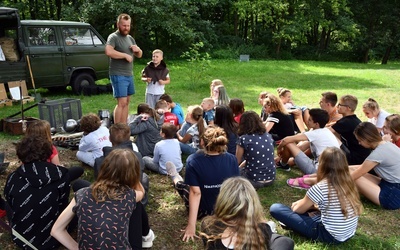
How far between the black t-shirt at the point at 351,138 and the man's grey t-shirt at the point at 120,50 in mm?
3099

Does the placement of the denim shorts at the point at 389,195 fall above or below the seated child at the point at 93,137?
below

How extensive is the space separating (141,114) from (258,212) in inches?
119

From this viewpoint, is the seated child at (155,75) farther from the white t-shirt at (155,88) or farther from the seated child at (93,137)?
the seated child at (93,137)

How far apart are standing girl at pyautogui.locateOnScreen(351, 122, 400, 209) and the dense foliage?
16.7 meters

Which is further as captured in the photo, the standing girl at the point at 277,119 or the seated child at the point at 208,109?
the seated child at the point at 208,109

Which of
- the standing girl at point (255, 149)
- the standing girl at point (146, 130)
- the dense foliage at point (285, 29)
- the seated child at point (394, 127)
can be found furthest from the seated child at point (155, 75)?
the dense foliage at point (285, 29)

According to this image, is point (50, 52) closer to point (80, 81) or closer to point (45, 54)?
point (45, 54)

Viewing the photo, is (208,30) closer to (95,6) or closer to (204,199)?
(95,6)

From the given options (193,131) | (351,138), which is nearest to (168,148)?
(193,131)

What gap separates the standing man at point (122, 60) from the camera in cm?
547

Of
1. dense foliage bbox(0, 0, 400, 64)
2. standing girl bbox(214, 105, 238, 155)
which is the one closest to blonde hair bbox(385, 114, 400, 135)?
standing girl bbox(214, 105, 238, 155)

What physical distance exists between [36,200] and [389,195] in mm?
3206

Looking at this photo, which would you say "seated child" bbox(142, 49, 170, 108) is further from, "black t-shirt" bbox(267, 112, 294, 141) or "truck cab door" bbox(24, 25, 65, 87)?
"truck cab door" bbox(24, 25, 65, 87)

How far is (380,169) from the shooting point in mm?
3607
